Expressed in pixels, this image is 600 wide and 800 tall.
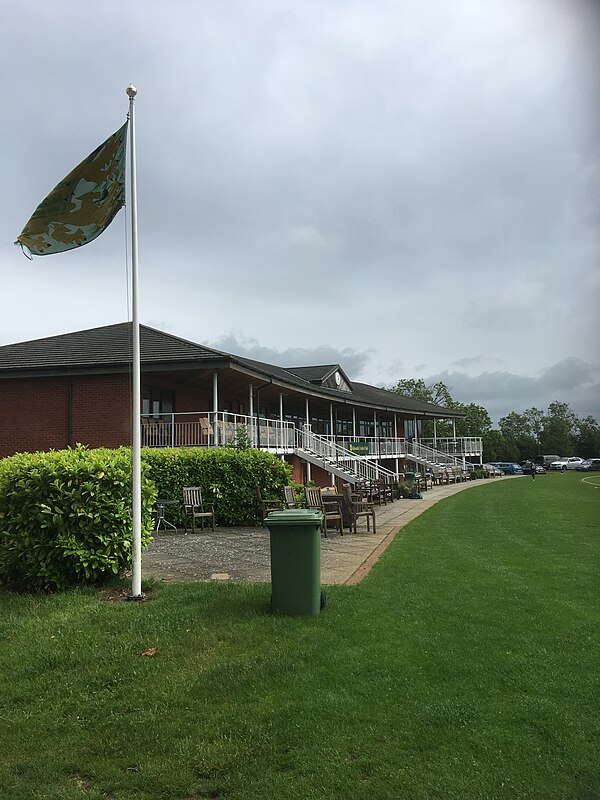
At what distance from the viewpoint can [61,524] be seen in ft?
24.8

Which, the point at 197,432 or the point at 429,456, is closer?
the point at 197,432

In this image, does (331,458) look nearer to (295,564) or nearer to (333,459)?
(333,459)

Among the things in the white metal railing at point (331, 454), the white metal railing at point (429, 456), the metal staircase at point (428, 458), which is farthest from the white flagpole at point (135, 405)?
the white metal railing at point (429, 456)

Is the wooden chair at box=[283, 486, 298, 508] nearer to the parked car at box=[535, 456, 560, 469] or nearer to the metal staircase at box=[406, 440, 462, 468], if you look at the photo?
the metal staircase at box=[406, 440, 462, 468]

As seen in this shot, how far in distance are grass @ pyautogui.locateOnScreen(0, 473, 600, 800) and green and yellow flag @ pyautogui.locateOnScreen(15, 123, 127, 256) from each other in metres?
4.06

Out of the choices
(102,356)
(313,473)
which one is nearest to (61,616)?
(102,356)

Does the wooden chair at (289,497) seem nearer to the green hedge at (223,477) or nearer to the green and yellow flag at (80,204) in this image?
the green hedge at (223,477)

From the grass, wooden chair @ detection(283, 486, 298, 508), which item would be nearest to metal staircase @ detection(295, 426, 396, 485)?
wooden chair @ detection(283, 486, 298, 508)

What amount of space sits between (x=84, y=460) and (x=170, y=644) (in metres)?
3.17

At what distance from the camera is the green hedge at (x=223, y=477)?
1517 cm

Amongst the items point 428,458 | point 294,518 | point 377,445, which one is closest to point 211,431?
point 294,518

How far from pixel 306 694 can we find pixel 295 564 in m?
1.91

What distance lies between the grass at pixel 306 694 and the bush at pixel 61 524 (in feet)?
1.22

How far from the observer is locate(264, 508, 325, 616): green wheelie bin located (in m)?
6.43
